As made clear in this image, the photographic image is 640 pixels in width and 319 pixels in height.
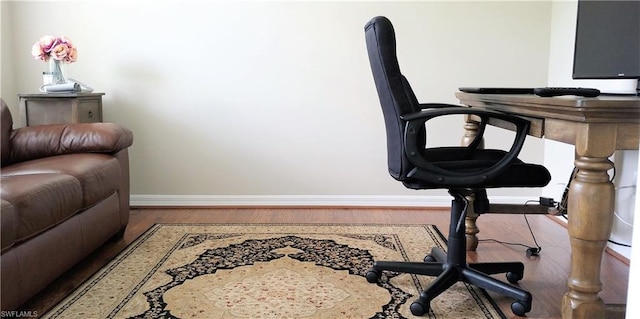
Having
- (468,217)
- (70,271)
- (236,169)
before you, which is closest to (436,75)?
(468,217)

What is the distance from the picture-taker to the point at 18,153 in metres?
2.68

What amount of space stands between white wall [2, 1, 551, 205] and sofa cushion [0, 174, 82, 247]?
1424 mm

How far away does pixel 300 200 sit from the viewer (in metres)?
3.63

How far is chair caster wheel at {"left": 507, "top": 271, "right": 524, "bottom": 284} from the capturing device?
2225mm

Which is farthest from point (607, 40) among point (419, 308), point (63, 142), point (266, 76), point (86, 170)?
point (63, 142)

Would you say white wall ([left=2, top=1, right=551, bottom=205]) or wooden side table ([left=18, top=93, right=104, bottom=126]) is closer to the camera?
wooden side table ([left=18, top=93, right=104, bottom=126])

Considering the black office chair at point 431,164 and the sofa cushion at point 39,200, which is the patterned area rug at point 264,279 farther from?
the sofa cushion at point 39,200

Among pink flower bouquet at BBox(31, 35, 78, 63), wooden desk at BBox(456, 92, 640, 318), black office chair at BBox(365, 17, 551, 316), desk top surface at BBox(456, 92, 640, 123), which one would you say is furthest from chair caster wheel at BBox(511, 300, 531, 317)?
pink flower bouquet at BBox(31, 35, 78, 63)

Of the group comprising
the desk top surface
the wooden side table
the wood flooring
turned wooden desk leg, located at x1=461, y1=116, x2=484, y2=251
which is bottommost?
the wood flooring

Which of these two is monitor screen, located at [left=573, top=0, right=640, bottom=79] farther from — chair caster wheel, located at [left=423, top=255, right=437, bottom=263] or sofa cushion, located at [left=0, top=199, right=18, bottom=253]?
sofa cushion, located at [left=0, top=199, right=18, bottom=253]

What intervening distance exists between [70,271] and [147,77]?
158 cm

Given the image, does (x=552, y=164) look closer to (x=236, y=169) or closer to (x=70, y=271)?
(x=236, y=169)

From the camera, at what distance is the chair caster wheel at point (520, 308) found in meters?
1.91

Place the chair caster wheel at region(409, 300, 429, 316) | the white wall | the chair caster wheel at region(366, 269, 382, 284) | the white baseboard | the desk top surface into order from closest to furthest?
the desk top surface → the chair caster wheel at region(409, 300, 429, 316) → the chair caster wheel at region(366, 269, 382, 284) → the white wall → the white baseboard
